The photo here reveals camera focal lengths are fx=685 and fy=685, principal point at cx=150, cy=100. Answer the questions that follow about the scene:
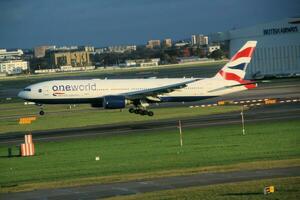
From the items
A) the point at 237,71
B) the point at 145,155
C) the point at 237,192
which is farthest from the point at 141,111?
the point at 237,192

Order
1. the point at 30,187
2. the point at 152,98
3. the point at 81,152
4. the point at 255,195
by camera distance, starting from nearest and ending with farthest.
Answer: the point at 255,195, the point at 30,187, the point at 81,152, the point at 152,98

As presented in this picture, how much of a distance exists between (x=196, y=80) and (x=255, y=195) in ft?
135

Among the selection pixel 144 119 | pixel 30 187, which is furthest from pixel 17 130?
pixel 30 187

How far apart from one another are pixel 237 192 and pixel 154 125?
97.6 ft

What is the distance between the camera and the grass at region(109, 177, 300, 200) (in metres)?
22.0

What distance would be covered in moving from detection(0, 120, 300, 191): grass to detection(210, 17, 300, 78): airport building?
Result: 243ft

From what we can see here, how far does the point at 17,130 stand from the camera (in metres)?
56.1

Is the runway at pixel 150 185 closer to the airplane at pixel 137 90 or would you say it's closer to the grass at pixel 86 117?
the grass at pixel 86 117

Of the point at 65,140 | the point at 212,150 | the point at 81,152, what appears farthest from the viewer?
the point at 65,140

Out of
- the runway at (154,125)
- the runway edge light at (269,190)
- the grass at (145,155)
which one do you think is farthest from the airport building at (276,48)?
the runway edge light at (269,190)

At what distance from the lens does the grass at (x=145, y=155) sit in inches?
1155

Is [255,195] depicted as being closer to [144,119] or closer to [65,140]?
[65,140]

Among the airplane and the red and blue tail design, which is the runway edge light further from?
the red and blue tail design

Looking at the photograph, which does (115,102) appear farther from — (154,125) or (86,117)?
(154,125)
